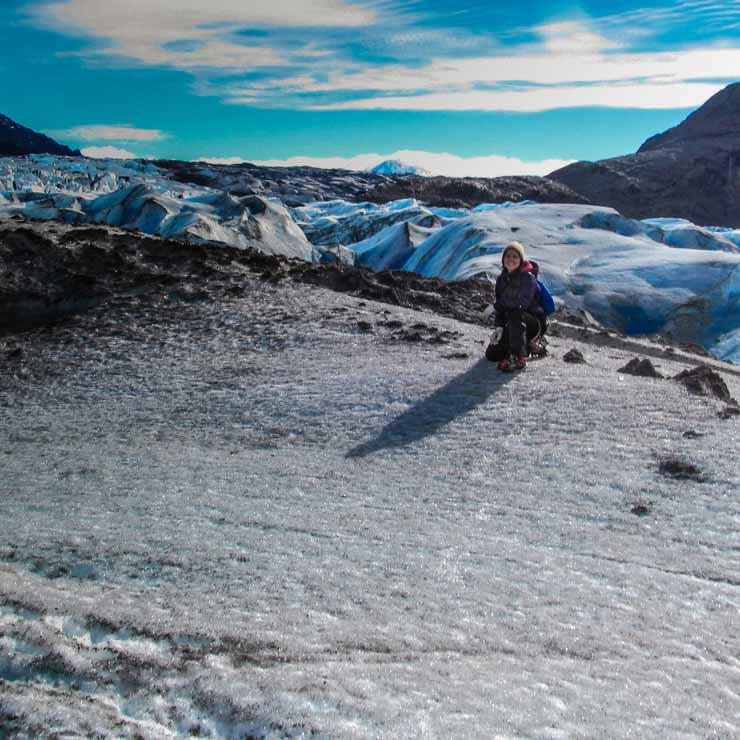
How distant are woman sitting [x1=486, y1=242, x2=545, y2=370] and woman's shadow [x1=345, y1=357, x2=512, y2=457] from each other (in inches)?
5.9

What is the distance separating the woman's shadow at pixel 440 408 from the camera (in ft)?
14.8

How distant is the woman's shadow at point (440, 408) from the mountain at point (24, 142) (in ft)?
288

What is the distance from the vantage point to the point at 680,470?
151 inches

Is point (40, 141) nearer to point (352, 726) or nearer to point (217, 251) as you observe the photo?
point (217, 251)

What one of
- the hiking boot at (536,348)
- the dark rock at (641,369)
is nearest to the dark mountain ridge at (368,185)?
the hiking boot at (536,348)

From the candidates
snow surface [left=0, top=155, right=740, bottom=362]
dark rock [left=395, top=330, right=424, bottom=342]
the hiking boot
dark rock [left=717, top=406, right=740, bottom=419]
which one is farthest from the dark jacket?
snow surface [left=0, top=155, right=740, bottom=362]

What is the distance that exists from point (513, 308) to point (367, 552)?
9.72 ft

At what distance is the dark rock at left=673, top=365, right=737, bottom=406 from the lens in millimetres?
5023

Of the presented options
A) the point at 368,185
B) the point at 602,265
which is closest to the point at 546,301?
the point at 602,265

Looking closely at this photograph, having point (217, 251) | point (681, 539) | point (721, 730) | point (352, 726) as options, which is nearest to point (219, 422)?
point (681, 539)

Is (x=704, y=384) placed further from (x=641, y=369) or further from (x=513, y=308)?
(x=513, y=308)

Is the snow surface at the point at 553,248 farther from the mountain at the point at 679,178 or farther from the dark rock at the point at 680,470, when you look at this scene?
the mountain at the point at 679,178

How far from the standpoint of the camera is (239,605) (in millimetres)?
2656

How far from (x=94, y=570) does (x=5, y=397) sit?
349 cm
